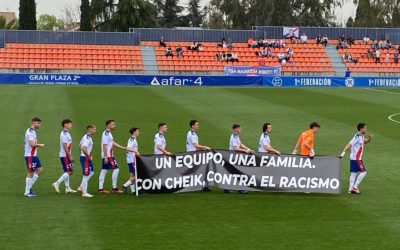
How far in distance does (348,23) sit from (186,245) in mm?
100810

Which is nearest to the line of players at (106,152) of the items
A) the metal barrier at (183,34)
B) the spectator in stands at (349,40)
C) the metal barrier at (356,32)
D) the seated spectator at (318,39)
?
the metal barrier at (183,34)

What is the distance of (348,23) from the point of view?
4304 inches

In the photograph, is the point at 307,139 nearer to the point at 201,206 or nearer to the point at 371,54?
the point at 201,206

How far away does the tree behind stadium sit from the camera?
73125mm

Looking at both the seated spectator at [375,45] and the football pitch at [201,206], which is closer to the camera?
the football pitch at [201,206]

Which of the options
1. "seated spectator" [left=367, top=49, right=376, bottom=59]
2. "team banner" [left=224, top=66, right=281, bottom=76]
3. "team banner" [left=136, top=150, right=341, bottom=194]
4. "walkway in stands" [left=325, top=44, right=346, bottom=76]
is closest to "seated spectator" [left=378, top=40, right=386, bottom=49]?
"seated spectator" [left=367, top=49, right=376, bottom=59]

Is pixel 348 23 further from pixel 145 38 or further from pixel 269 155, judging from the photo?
pixel 269 155

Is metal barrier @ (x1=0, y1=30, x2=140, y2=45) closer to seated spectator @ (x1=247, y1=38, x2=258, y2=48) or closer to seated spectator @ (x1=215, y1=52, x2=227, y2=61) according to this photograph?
seated spectator @ (x1=215, y1=52, x2=227, y2=61)

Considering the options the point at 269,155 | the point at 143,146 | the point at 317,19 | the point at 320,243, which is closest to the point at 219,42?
the point at 317,19

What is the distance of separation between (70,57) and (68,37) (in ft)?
12.2

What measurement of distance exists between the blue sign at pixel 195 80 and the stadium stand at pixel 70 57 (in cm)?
275

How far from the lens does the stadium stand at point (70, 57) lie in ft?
202

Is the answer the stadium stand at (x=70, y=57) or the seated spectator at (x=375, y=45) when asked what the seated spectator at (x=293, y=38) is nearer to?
the seated spectator at (x=375, y=45)

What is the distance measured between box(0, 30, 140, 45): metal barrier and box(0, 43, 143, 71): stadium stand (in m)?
0.58
